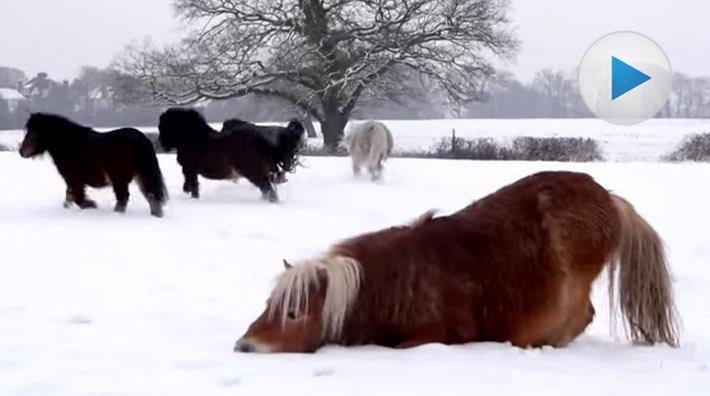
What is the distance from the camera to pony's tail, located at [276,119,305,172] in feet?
38.9

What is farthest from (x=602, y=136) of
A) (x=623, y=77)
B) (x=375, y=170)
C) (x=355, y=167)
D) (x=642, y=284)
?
(x=642, y=284)

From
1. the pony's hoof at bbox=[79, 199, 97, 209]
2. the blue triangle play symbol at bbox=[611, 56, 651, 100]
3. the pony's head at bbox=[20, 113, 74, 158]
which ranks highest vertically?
the blue triangle play symbol at bbox=[611, 56, 651, 100]

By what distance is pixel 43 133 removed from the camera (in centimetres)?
948

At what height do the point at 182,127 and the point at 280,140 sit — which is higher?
the point at 182,127

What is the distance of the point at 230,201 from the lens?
1145 cm

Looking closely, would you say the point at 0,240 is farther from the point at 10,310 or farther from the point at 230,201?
the point at 230,201

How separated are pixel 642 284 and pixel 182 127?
8773 millimetres

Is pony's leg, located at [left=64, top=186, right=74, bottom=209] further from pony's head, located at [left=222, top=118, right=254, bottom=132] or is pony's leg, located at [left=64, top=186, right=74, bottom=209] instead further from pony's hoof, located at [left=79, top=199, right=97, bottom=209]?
pony's head, located at [left=222, top=118, right=254, bottom=132]

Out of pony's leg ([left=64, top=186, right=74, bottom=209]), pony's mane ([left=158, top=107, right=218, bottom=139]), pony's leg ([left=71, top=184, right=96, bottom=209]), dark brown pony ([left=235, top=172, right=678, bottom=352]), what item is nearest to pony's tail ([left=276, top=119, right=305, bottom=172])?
pony's mane ([left=158, top=107, right=218, bottom=139])

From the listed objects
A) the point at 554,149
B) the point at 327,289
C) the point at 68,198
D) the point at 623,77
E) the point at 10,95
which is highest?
the point at 10,95

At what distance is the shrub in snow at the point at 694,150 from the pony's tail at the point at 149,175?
17.5 meters

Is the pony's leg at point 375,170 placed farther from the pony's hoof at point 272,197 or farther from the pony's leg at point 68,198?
the pony's leg at point 68,198

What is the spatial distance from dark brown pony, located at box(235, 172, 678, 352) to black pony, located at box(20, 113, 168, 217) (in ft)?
19.1

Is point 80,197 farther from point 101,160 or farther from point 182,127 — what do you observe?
point 182,127
